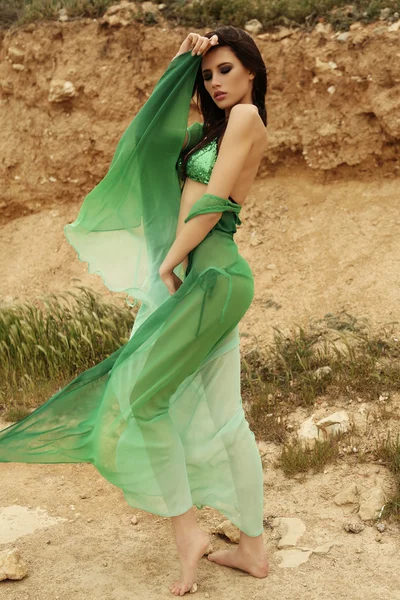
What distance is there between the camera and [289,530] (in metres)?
3.57

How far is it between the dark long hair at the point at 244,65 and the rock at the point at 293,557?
67.2 inches

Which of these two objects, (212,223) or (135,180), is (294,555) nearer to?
(212,223)

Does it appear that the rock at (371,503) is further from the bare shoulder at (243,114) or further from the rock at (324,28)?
the rock at (324,28)

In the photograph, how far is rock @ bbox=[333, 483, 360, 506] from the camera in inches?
147

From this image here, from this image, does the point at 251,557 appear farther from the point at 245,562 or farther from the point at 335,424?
the point at 335,424

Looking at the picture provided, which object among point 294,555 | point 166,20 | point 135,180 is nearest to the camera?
point 135,180

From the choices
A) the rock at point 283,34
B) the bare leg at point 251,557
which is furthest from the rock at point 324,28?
the bare leg at point 251,557

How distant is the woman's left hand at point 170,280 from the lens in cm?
288

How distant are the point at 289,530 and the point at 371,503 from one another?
16.3 inches

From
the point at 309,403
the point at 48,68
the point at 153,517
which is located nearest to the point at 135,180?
the point at 153,517

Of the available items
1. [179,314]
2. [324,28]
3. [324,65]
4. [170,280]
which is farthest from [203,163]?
[324,28]

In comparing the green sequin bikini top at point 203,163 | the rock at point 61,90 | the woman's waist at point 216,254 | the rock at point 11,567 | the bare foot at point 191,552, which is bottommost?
the rock at point 11,567

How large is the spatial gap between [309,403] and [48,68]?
4369mm

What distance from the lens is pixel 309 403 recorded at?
454cm
